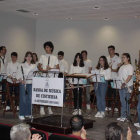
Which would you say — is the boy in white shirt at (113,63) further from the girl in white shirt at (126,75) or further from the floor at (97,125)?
the girl in white shirt at (126,75)

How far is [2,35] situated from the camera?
10.2 m

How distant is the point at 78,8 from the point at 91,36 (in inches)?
102

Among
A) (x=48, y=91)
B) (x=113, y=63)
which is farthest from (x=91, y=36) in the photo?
(x=48, y=91)

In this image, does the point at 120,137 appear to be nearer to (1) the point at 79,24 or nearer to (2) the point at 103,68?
(2) the point at 103,68

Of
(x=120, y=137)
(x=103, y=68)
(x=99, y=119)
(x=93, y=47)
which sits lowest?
(x=99, y=119)

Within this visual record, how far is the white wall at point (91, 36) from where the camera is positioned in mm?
10695

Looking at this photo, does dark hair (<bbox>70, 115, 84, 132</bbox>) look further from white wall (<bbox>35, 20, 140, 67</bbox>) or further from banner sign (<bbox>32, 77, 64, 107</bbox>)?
white wall (<bbox>35, 20, 140, 67</bbox>)

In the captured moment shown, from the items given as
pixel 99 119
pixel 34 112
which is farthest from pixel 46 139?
pixel 34 112

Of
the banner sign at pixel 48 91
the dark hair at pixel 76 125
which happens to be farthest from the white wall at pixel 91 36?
the dark hair at pixel 76 125

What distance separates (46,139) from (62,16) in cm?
855

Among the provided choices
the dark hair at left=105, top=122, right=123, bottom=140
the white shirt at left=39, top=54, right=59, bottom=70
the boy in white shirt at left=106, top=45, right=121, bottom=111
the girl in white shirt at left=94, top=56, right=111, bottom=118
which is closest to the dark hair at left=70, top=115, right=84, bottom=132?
the dark hair at left=105, top=122, right=123, bottom=140

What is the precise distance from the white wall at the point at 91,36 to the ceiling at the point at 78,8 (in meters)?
0.57

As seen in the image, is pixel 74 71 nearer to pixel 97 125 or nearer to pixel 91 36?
pixel 97 125

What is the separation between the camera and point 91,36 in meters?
11.4
